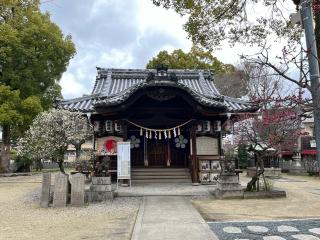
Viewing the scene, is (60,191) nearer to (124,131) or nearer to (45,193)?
(45,193)

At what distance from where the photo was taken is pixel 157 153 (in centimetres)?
2011

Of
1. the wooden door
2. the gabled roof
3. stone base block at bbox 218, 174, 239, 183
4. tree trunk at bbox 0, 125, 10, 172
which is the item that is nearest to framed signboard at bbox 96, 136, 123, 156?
the gabled roof

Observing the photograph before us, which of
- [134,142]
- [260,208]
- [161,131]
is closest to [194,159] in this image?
[161,131]

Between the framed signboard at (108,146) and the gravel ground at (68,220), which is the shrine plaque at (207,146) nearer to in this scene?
the framed signboard at (108,146)

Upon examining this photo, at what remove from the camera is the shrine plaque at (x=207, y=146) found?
727 inches

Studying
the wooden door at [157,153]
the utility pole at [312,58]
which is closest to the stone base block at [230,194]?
the wooden door at [157,153]

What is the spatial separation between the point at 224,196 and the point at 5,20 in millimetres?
24889

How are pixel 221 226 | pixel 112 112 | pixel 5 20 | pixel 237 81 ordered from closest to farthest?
pixel 221 226
pixel 112 112
pixel 5 20
pixel 237 81

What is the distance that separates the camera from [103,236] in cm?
768

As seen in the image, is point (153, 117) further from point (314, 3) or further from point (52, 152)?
point (314, 3)

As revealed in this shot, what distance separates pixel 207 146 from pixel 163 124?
→ 8.38 feet

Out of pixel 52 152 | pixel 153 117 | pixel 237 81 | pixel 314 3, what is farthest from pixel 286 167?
pixel 314 3

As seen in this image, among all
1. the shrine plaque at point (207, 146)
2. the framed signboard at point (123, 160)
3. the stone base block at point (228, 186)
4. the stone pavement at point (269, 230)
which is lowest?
the stone pavement at point (269, 230)

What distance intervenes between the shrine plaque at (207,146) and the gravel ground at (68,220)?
6097mm
